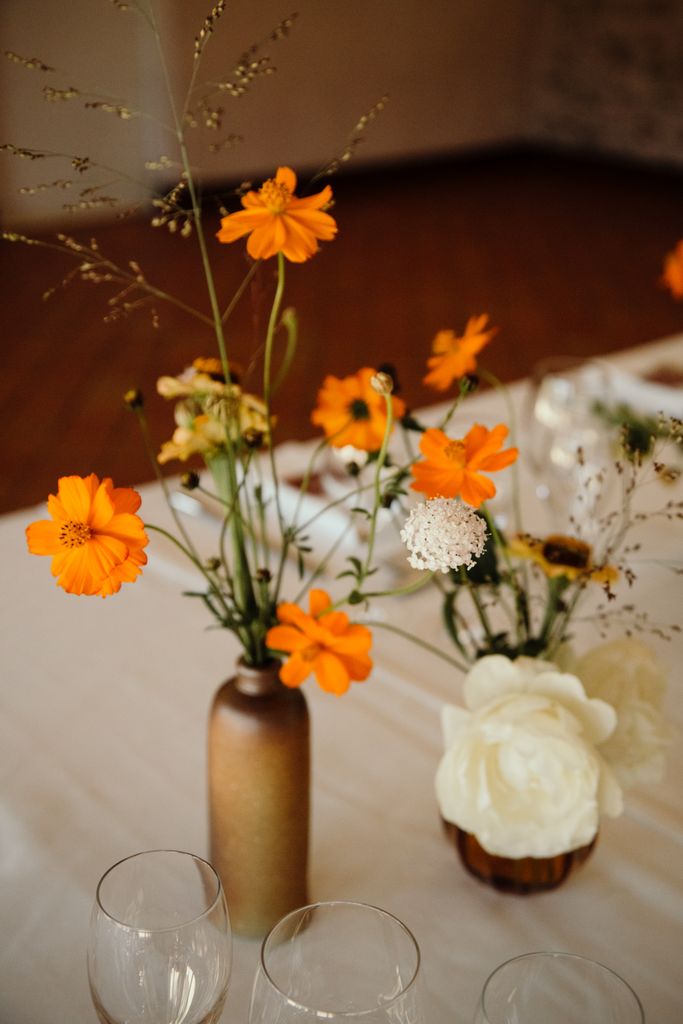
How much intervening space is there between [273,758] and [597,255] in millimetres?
6435

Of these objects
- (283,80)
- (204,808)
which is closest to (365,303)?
(283,80)

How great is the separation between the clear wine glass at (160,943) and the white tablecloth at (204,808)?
0.11 metres

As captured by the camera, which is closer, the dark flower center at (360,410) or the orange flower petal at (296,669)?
the orange flower petal at (296,669)

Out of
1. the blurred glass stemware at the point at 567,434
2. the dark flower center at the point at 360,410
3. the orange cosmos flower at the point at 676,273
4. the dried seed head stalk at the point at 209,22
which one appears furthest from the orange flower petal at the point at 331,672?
the orange cosmos flower at the point at 676,273

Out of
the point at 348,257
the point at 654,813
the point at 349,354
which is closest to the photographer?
the point at 654,813

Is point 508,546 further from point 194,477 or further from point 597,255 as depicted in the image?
point 597,255

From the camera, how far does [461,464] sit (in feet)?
1.92

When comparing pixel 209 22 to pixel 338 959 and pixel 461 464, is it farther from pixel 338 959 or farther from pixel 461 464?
pixel 338 959

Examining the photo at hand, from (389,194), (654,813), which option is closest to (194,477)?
(654,813)

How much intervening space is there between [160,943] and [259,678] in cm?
20

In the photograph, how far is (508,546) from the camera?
82 cm

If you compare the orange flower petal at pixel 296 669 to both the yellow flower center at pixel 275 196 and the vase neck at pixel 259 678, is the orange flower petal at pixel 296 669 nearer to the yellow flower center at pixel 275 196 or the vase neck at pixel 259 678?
the vase neck at pixel 259 678

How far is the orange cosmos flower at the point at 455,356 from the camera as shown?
0.75 m

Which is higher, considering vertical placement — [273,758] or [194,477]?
[194,477]
